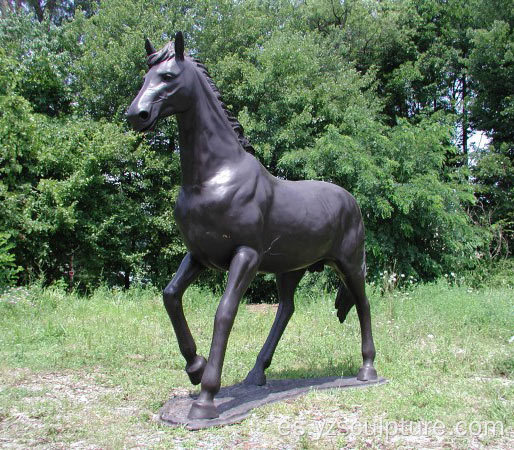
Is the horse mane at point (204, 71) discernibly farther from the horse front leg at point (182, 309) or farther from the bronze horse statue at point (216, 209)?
the horse front leg at point (182, 309)

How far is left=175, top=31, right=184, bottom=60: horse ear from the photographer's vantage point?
3.20 m

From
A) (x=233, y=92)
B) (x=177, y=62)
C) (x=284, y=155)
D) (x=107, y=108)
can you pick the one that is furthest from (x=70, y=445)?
(x=107, y=108)

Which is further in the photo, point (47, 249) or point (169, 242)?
point (169, 242)

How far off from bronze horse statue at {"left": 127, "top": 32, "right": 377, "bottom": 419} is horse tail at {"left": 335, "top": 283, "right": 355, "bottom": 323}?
0.62 metres

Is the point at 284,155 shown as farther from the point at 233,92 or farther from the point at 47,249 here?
the point at 47,249

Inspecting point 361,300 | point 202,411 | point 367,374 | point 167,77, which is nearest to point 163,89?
point 167,77


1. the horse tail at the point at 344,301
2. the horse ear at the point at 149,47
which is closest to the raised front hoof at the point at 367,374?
the horse tail at the point at 344,301

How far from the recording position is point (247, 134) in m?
11.7

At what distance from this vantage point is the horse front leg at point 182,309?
349cm

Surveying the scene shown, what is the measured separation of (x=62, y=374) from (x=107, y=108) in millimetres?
9476

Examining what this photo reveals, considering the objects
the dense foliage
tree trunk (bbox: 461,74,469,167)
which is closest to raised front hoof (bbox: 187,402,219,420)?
the dense foliage

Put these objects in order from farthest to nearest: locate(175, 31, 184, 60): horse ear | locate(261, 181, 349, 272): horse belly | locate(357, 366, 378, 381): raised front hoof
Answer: locate(357, 366, 378, 381): raised front hoof → locate(261, 181, 349, 272): horse belly → locate(175, 31, 184, 60): horse ear

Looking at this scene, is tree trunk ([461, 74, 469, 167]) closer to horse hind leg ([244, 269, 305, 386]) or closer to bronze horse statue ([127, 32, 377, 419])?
horse hind leg ([244, 269, 305, 386])

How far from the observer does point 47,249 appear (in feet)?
33.6
